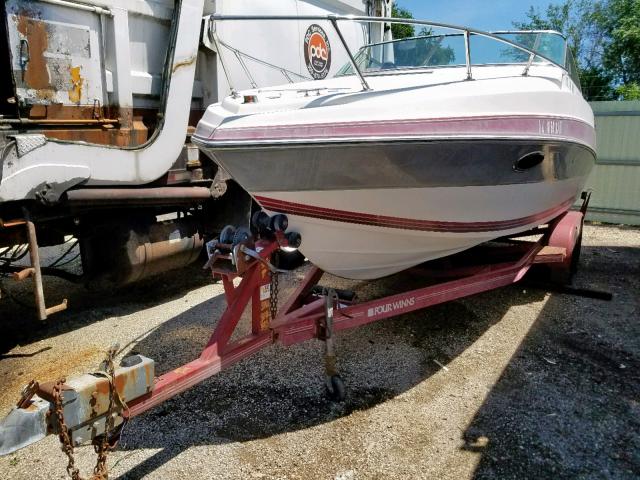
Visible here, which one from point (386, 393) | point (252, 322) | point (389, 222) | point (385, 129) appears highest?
point (385, 129)

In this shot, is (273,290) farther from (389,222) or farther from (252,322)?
(389,222)

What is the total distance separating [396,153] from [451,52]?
1572mm

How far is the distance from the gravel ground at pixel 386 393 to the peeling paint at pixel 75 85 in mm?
1643

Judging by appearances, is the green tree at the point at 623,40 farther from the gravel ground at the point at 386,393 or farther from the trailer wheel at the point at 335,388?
the trailer wheel at the point at 335,388

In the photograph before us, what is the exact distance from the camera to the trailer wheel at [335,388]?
115 inches

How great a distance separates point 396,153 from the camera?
2803 millimetres

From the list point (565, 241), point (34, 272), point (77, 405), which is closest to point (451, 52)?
point (565, 241)

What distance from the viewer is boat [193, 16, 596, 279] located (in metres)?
2.75

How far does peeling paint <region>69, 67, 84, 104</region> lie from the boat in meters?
1.04

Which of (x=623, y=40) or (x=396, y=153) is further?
(x=623, y=40)

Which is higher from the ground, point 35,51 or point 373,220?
point 35,51

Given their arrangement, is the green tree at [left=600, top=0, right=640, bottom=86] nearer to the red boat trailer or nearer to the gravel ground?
the gravel ground

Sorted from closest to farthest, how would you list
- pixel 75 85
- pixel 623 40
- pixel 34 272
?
pixel 34 272 < pixel 75 85 < pixel 623 40

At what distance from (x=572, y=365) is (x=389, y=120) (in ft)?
6.37
